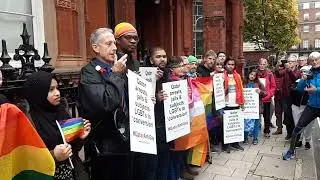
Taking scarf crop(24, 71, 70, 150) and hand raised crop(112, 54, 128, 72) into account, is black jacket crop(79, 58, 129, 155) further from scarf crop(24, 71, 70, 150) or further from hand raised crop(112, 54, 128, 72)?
scarf crop(24, 71, 70, 150)

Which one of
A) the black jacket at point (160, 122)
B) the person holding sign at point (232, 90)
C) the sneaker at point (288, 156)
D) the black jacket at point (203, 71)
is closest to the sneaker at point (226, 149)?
the person holding sign at point (232, 90)

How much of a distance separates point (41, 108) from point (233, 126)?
4574 mm

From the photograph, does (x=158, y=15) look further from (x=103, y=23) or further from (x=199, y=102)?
(x=199, y=102)

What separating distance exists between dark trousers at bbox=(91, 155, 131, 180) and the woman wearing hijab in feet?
1.60

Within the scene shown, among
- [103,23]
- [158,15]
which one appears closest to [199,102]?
[103,23]

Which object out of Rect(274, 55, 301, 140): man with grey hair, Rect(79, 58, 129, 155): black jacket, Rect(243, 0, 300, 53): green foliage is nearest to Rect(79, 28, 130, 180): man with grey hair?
Rect(79, 58, 129, 155): black jacket

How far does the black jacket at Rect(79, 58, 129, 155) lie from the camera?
8.75 feet

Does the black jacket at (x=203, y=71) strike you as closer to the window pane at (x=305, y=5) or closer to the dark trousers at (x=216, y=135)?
the dark trousers at (x=216, y=135)

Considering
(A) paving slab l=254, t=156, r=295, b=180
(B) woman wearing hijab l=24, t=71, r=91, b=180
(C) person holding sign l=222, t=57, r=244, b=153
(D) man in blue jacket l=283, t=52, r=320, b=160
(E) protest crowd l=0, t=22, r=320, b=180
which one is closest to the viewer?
(B) woman wearing hijab l=24, t=71, r=91, b=180

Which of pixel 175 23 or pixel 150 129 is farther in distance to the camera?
pixel 175 23

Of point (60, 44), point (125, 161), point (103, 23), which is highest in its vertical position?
point (103, 23)

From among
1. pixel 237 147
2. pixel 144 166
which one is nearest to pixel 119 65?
pixel 144 166

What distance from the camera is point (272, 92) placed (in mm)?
7410

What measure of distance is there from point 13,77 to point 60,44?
3.22 meters
